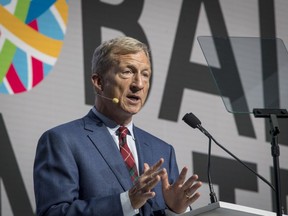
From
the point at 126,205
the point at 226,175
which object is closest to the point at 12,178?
the point at 126,205

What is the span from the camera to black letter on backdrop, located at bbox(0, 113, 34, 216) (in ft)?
10.4

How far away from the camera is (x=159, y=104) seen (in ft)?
12.0

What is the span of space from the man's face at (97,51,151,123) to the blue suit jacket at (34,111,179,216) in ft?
0.30

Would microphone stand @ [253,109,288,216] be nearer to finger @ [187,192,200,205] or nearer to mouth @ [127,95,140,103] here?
finger @ [187,192,200,205]

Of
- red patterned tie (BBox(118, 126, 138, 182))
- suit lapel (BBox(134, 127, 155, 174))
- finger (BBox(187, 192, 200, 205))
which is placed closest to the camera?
finger (BBox(187, 192, 200, 205))

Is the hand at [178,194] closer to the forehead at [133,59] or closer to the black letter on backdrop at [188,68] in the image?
the forehead at [133,59]

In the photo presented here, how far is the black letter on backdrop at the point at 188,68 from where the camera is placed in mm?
3684

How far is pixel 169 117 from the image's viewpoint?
3.65m

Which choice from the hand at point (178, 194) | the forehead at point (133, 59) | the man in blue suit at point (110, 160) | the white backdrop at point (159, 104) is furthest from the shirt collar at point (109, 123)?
the white backdrop at point (159, 104)

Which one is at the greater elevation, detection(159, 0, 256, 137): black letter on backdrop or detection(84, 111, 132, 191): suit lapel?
detection(159, 0, 256, 137): black letter on backdrop

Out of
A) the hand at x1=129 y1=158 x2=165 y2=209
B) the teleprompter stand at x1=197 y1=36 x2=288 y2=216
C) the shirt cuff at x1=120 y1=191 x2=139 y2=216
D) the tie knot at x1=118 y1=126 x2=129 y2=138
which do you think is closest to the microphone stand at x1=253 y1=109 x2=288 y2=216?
the teleprompter stand at x1=197 y1=36 x2=288 y2=216

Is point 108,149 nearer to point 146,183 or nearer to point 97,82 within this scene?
point 97,82

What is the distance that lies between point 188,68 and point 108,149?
135 centimetres

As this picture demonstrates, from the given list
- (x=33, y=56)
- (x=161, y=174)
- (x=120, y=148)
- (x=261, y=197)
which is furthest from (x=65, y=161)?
(x=261, y=197)
